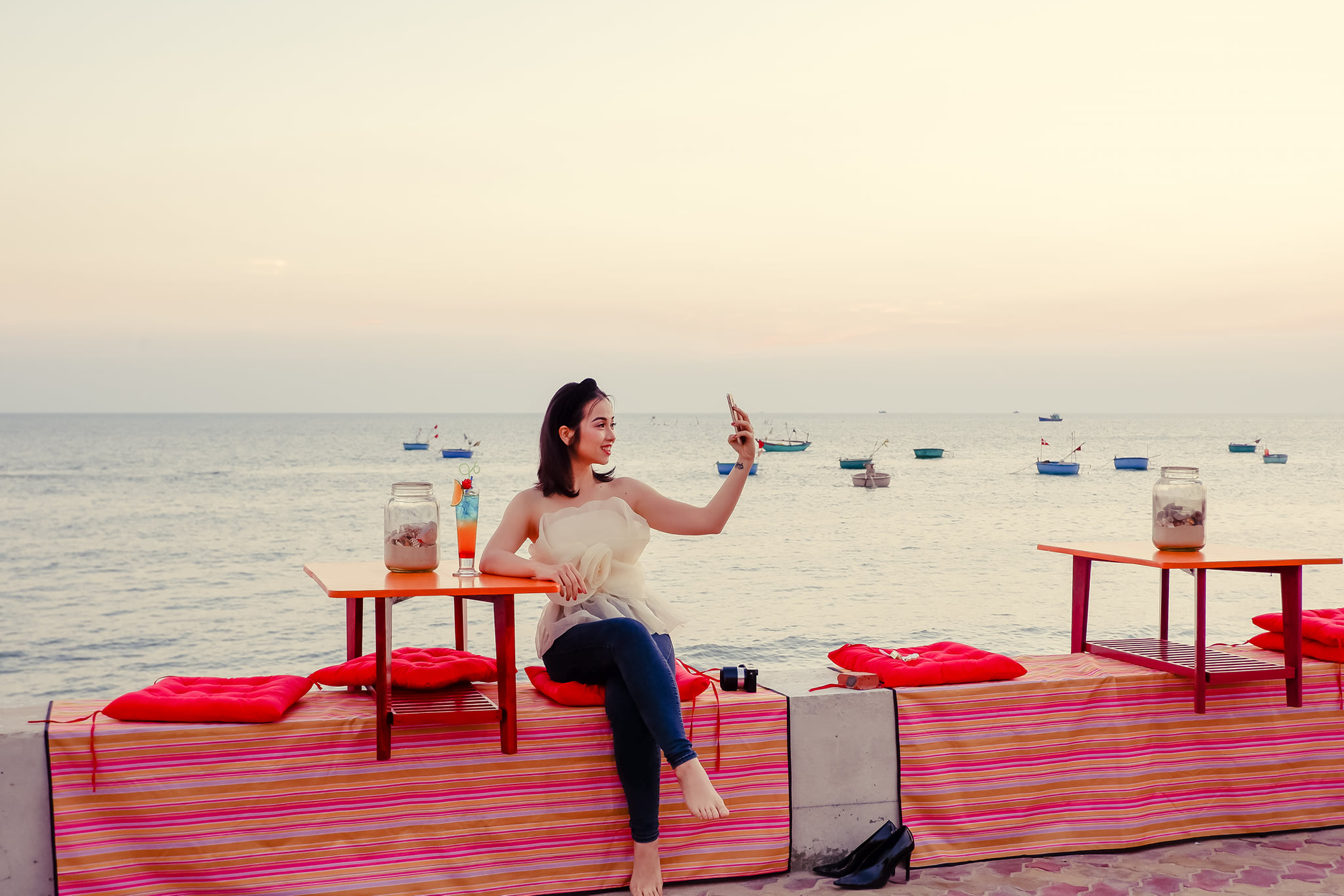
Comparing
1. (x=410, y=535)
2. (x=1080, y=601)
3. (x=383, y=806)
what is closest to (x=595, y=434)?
(x=410, y=535)

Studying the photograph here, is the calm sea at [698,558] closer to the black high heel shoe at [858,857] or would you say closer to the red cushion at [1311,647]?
the red cushion at [1311,647]

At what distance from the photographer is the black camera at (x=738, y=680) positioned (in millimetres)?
3188

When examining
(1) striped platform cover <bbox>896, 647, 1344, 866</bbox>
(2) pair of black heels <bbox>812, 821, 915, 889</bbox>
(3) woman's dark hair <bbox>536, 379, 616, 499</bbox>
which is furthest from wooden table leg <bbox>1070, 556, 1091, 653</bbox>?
(3) woman's dark hair <bbox>536, 379, 616, 499</bbox>

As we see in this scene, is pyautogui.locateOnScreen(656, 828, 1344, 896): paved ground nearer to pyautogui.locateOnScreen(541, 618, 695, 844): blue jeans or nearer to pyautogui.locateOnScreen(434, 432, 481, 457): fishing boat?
pyautogui.locateOnScreen(541, 618, 695, 844): blue jeans

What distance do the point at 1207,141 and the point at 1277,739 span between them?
46.6ft

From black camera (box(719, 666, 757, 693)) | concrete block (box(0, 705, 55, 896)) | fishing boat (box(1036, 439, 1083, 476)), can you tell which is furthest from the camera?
fishing boat (box(1036, 439, 1083, 476))

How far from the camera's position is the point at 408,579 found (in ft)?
8.88

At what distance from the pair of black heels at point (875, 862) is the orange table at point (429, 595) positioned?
99 centimetres

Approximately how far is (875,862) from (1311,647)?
1.75 meters

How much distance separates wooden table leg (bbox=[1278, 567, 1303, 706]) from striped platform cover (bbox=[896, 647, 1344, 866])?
0.09 m

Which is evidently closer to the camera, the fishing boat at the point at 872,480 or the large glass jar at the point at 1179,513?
the large glass jar at the point at 1179,513

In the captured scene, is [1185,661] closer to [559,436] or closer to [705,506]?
[705,506]

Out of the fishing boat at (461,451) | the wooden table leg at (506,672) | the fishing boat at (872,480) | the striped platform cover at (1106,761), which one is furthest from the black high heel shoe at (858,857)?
the fishing boat at (461,451)

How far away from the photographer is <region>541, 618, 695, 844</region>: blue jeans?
108 inches
